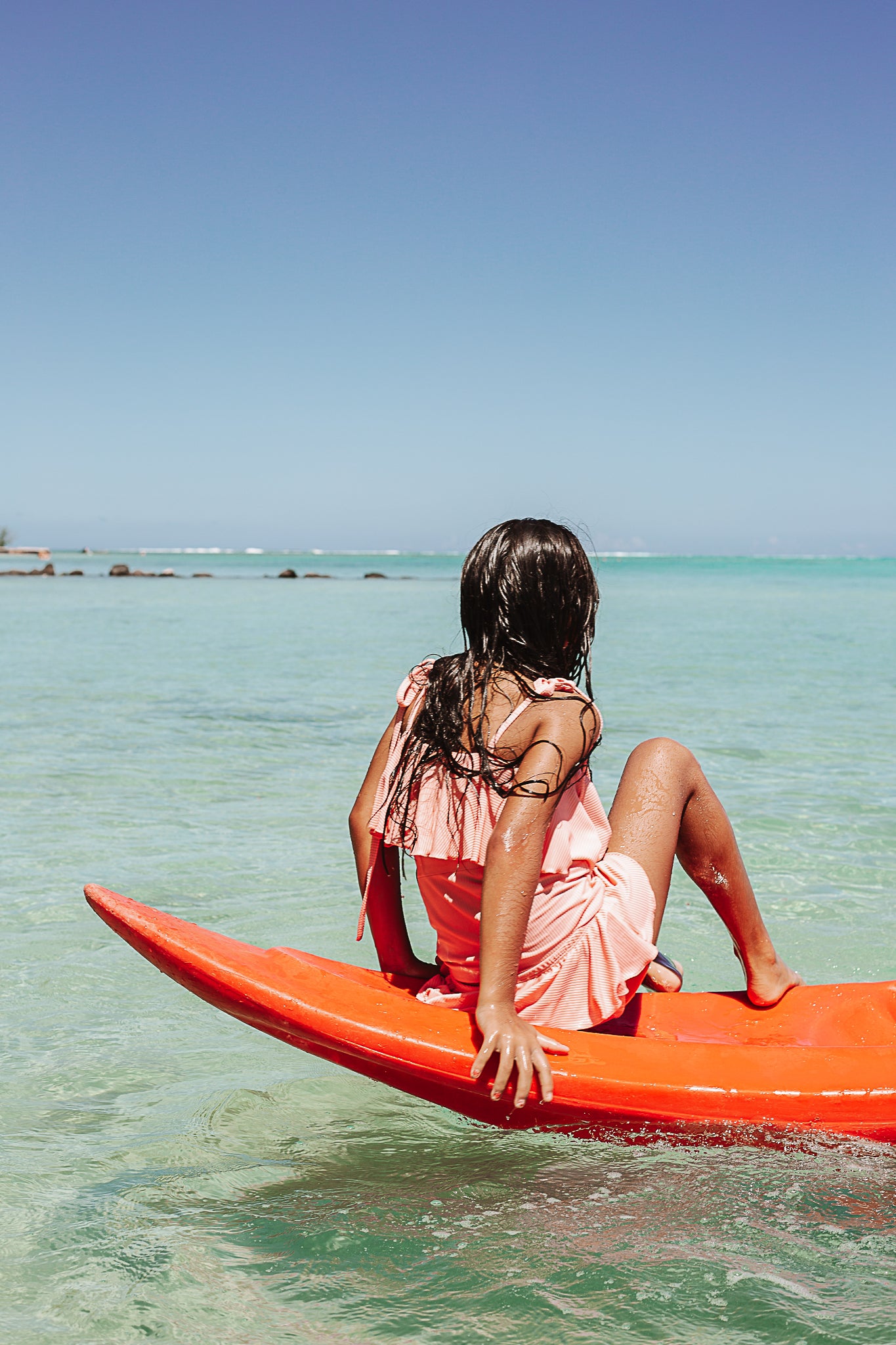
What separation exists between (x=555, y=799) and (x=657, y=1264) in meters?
0.82

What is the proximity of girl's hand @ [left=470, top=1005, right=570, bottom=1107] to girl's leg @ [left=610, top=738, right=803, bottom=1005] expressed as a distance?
0.47 metres

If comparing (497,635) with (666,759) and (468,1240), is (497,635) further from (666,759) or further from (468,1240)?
(468,1240)

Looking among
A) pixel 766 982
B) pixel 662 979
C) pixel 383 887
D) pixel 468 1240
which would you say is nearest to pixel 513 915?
pixel 383 887

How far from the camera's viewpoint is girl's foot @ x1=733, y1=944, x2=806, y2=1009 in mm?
2566

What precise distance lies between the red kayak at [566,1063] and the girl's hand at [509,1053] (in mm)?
84

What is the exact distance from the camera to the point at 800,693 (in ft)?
32.3

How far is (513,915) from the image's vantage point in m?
1.93

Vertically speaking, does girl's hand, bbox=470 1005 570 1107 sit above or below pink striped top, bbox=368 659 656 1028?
below

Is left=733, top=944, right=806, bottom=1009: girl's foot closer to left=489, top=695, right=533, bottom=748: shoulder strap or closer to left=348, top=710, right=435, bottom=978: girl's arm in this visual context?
left=348, top=710, right=435, bottom=978: girl's arm

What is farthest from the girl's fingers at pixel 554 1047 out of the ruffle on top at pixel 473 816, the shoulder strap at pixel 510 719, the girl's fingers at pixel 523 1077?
the shoulder strap at pixel 510 719

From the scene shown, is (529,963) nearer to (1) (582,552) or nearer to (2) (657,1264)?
(2) (657,1264)

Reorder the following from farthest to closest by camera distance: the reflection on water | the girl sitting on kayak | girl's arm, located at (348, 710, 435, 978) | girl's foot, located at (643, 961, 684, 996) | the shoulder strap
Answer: girl's foot, located at (643, 961, 684, 996)
girl's arm, located at (348, 710, 435, 978)
the shoulder strap
the girl sitting on kayak
the reflection on water

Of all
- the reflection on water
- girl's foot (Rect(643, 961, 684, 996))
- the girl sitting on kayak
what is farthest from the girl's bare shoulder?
the reflection on water

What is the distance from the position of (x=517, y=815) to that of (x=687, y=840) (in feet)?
2.17
